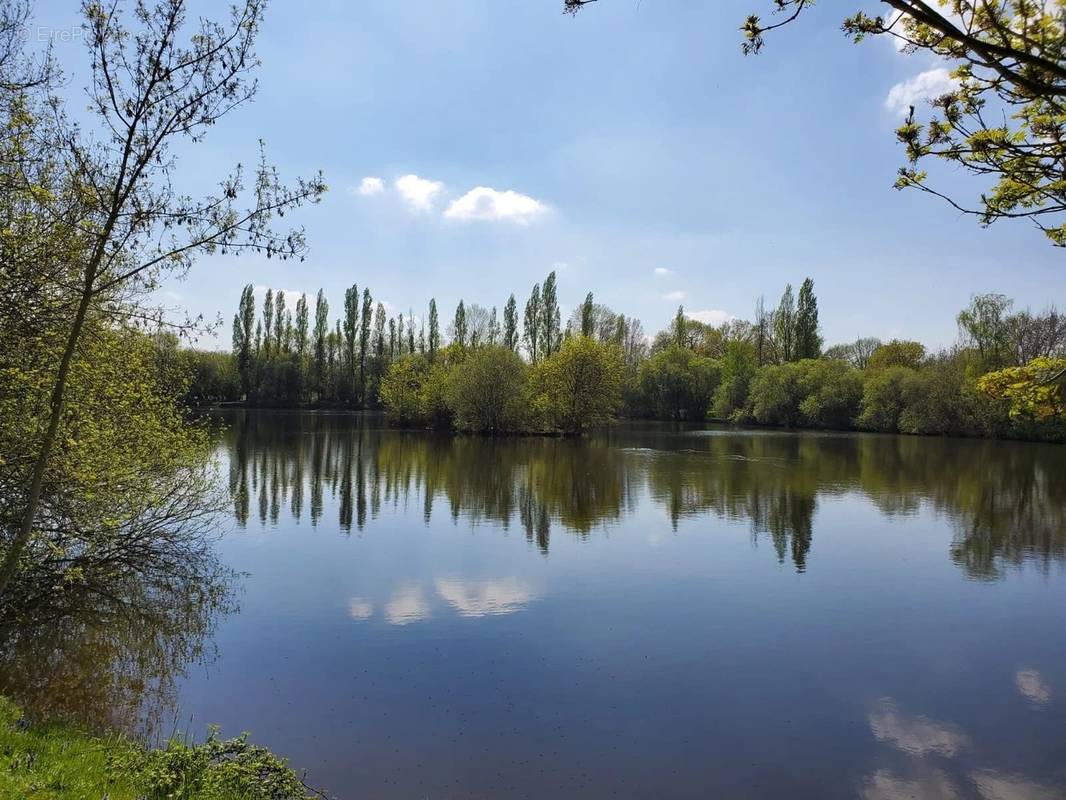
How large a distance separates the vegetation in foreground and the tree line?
127 ft

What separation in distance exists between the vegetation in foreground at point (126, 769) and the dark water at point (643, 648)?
2.29 ft

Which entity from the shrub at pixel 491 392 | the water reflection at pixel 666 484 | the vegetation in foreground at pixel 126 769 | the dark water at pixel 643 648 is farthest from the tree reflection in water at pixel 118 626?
the shrub at pixel 491 392

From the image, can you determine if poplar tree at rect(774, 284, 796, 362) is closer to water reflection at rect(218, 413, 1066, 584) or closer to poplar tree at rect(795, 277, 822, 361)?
poplar tree at rect(795, 277, 822, 361)

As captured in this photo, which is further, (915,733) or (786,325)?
(786,325)

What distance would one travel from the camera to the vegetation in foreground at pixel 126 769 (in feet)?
16.8

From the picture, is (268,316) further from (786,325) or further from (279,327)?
(786,325)

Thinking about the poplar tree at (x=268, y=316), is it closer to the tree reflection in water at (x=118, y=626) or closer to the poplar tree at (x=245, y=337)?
the poplar tree at (x=245, y=337)

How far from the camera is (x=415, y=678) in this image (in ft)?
29.6

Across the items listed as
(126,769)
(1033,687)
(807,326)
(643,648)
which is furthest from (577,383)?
(126,769)

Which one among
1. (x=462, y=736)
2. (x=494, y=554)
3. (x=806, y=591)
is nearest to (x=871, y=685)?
(x=806, y=591)

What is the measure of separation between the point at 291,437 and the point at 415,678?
39.8 m

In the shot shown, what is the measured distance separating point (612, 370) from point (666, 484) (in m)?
28.4

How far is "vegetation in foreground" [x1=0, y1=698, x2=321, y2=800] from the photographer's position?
5121 mm

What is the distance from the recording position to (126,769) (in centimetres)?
580
